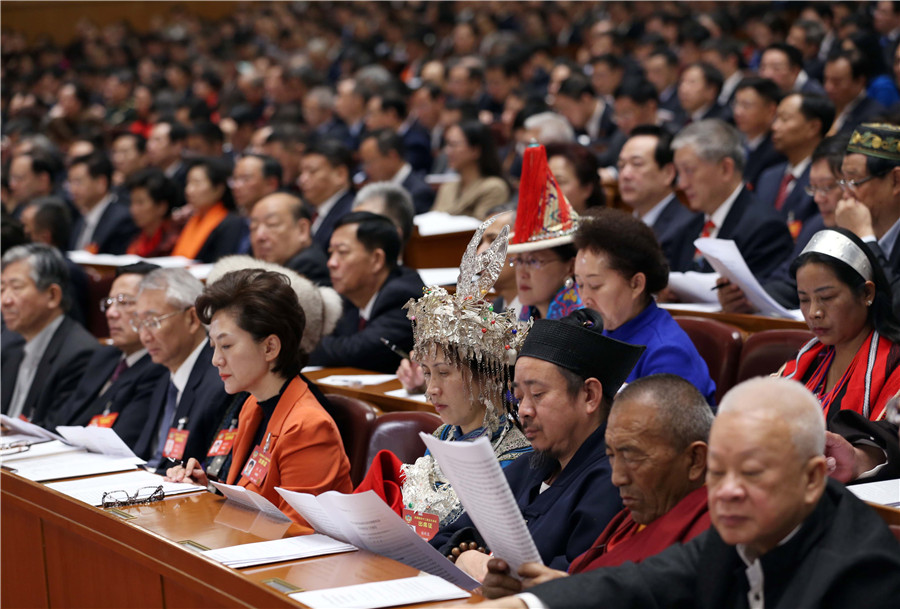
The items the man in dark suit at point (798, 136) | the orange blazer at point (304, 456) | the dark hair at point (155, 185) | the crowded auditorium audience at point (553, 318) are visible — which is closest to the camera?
the crowded auditorium audience at point (553, 318)

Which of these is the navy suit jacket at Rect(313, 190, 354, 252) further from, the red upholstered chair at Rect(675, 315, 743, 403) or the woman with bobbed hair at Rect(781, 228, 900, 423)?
the woman with bobbed hair at Rect(781, 228, 900, 423)

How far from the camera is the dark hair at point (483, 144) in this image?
6.84 m

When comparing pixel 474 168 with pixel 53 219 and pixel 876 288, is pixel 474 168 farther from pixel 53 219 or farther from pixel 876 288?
pixel 876 288

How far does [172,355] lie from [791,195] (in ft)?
10.5

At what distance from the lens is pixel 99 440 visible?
132 inches

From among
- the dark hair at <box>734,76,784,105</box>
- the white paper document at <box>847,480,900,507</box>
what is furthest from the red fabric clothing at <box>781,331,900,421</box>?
the dark hair at <box>734,76,784,105</box>

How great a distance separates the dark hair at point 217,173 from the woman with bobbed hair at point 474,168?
1345 mm

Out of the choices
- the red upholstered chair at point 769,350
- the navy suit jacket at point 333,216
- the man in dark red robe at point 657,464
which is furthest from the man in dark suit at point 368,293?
the man in dark red robe at point 657,464

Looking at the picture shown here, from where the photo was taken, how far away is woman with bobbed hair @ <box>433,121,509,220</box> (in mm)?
6766

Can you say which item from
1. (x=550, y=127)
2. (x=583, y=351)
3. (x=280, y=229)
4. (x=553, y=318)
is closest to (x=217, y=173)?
(x=280, y=229)

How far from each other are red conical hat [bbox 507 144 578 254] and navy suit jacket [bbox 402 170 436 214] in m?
3.58

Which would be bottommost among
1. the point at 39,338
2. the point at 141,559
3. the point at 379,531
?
the point at 141,559

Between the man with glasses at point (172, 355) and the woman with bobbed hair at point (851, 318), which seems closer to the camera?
the woman with bobbed hair at point (851, 318)

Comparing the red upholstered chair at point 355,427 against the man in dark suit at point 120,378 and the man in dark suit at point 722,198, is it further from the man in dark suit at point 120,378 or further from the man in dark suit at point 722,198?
the man in dark suit at point 722,198
